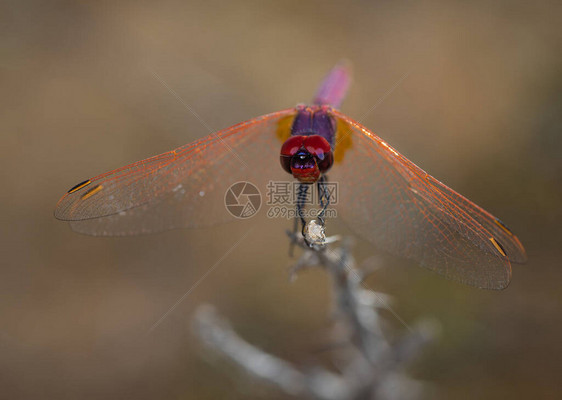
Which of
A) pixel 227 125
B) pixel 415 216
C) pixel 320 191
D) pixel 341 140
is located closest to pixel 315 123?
pixel 341 140

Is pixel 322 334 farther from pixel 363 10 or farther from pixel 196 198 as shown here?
pixel 363 10

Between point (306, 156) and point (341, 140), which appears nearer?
point (306, 156)

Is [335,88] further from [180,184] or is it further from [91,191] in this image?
[91,191]

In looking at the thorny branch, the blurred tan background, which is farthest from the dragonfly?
the blurred tan background

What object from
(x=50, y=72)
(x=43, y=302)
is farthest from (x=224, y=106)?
(x=43, y=302)
